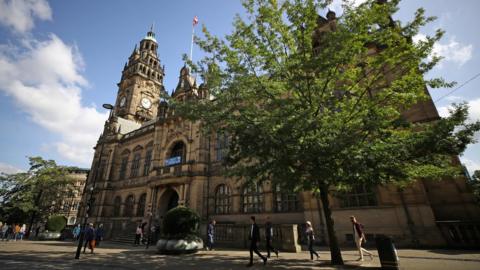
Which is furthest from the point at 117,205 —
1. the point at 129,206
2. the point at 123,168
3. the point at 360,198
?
the point at 360,198

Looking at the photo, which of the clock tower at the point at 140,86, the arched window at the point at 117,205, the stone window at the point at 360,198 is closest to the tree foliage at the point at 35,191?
the arched window at the point at 117,205

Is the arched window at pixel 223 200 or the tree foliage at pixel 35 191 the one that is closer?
the arched window at pixel 223 200

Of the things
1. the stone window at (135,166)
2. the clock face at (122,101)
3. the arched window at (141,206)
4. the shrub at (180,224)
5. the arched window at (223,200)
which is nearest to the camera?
the shrub at (180,224)

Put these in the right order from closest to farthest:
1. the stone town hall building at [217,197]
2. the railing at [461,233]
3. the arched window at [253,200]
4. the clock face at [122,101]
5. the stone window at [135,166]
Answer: the railing at [461,233] → the stone town hall building at [217,197] → the arched window at [253,200] → the stone window at [135,166] → the clock face at [122,101]

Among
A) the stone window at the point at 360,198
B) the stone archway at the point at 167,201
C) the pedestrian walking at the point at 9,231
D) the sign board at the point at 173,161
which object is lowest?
the pedestrian walking at the point at 9,231

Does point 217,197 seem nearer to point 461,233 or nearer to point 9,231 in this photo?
point 461,233

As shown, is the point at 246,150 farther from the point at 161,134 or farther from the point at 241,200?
the point at 161,134

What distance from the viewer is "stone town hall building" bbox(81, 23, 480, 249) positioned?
41.7 feet

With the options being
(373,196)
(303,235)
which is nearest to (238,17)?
(373,196)

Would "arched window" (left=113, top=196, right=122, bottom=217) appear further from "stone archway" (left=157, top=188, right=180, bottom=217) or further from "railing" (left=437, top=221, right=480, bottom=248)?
"railing" (left=437, top=221, right=480, bottom=248)

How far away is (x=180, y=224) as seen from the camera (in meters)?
12.8

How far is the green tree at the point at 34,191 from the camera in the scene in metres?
28.2

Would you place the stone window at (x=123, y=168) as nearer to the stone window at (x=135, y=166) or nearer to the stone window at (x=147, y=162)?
the stone window at (x=135, y=166)

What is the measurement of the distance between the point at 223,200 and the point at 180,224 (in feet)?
28.9
